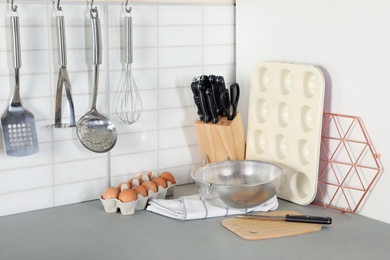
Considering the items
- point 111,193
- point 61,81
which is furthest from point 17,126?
point 111,193

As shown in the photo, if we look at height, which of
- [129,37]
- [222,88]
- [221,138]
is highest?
[129,37]

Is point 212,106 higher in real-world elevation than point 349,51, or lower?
lower

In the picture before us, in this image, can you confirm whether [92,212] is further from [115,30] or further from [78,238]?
[115,30]

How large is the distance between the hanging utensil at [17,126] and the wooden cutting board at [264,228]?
1.49 feet

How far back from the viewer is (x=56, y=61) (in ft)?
5.10

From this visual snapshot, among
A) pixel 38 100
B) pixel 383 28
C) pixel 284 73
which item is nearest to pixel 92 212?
pixel 38 100

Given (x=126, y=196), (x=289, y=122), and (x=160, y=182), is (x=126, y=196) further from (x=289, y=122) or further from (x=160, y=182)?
(x=289, y=122)

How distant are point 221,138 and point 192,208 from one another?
0.74ft

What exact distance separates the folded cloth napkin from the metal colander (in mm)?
20

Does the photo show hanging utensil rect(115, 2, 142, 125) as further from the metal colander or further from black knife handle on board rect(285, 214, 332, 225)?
black knife handle on board rect(285, 214, 332, 225)

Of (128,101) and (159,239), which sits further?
(128,101)

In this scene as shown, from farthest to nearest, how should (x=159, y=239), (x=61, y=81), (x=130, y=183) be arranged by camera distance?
(x=130, y=183), (x=61, y=81), (x=159, y=239)

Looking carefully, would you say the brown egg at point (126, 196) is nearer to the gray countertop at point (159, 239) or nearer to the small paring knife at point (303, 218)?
the gray countertop at point (159, 239)

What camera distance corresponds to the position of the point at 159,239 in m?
1.42
